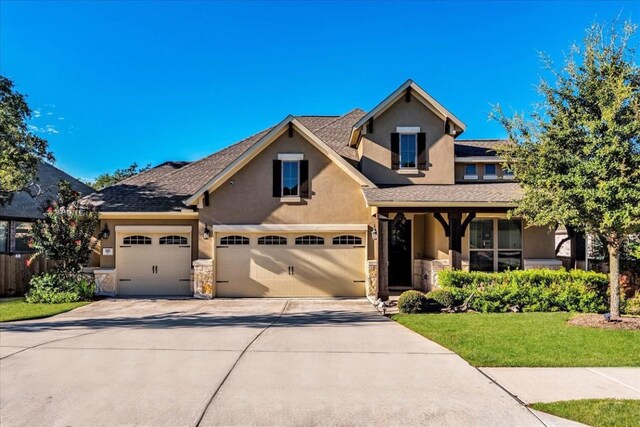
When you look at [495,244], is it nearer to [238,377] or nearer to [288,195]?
[288,195]

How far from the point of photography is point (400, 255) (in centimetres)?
1605

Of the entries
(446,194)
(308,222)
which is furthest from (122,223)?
(446,194)

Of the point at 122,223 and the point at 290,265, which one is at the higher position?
the point at 122,223

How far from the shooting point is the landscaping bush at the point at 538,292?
1176cm

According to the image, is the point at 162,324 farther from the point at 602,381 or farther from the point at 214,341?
the point at 602,381

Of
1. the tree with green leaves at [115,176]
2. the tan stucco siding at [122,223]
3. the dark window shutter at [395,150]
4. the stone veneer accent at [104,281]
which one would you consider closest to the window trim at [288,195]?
the tan stucco siding at [122,223]

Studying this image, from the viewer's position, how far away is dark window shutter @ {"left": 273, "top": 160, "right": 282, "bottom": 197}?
14.9 m

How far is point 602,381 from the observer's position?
5.91 m

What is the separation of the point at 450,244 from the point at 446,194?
67.6 inches

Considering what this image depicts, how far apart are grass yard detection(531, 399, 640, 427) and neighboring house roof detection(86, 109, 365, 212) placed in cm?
1252

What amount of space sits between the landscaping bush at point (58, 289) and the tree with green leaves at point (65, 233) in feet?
0.95

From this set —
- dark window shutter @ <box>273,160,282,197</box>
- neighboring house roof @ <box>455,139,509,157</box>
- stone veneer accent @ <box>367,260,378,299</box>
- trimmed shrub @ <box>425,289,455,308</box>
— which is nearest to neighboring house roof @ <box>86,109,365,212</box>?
dark window shutter @ <box>273,160,282,197</box>

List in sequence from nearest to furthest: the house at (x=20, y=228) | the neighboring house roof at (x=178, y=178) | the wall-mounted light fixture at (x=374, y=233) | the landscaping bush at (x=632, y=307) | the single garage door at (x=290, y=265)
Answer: the landscaping bush at (x=632, y=307)
the wall-mounted light fixture at (x=374, y=233)
the single garage door at (x=290, y=265)
the neighboring house roof at (x=178, y=178)
the house at (x=20, y=228)

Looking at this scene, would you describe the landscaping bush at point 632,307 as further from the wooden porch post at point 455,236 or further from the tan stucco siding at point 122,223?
the tan stucco siding at point 122,223
